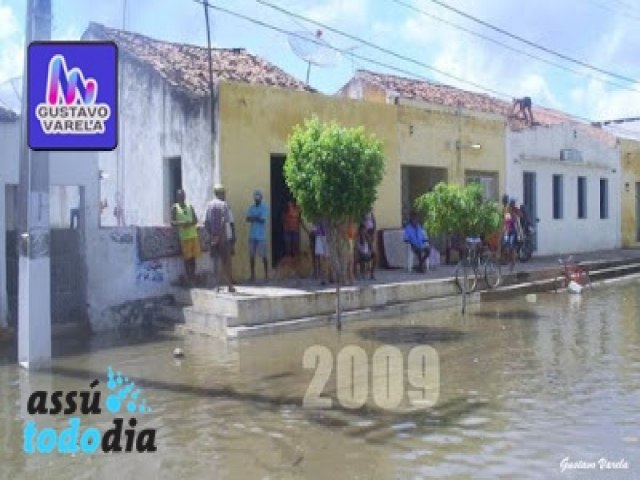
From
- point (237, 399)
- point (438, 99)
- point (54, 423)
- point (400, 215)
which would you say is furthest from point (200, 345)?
point (438, 99)

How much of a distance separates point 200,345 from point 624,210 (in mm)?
21421

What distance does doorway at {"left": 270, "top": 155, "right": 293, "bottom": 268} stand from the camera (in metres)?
16.0

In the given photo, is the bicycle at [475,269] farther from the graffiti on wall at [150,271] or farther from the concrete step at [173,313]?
the graffiti on wall at [150,271]

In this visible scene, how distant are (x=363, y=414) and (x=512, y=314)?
24.7ft

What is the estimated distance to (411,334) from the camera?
1192cm

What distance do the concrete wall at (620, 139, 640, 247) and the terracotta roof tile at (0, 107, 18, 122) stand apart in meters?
22.4

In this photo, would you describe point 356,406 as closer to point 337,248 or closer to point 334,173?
point 334,173

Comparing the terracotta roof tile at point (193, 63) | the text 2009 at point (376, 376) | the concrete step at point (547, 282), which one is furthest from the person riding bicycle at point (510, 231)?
the text 2009 at point (376, 376)

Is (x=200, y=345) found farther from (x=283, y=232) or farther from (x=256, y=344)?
(x=283, y=232)

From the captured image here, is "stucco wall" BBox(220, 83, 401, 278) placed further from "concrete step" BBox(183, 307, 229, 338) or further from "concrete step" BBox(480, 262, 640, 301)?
"concrete step" BBox(480, 262, 640, 301)

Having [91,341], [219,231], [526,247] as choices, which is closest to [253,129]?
[219,231]

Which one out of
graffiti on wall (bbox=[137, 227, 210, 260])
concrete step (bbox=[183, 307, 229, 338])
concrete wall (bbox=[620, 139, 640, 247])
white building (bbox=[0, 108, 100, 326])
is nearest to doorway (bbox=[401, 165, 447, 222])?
graffiti on wall (bbox=[137, 227, 210, 260])

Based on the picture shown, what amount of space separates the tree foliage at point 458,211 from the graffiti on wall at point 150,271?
15.7 ft

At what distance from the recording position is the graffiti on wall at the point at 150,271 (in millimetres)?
13234
